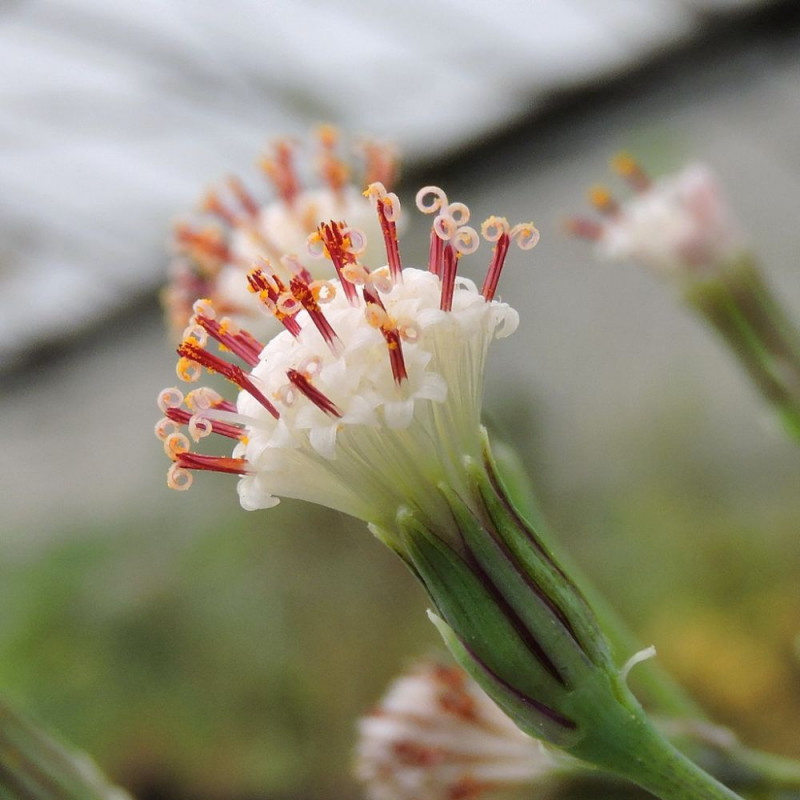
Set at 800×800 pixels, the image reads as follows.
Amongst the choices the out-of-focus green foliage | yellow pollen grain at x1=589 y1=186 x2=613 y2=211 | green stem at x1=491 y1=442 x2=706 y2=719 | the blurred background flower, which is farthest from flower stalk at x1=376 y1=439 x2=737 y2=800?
the out-of-focus green foliage

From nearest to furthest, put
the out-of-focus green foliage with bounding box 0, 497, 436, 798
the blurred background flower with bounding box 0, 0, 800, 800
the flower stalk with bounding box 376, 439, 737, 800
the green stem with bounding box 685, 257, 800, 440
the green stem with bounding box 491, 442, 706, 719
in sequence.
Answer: the flower stalk with bounding box 376, 439, 737, 800 → the green stem with bounding box 491, 442, 706, 719 → the green stem with bounding box 685, 257, 800, 440 → the blurred background flower with bounding box 0, 0, 800, 800 → the out-of-focus green foliage with bounding box 0, 497, 436, 798

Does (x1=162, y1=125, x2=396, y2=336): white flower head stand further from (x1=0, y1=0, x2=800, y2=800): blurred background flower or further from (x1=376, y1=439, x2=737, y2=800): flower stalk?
(x1=0, y1=0, x2=800, y2=800): blurred background flower

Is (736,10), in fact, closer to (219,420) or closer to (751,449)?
(751,449)

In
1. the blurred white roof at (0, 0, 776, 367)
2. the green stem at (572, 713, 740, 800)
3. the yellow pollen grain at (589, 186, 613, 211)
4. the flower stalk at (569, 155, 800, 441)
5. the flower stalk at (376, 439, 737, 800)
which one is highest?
the blurred white roof at (0, 0, 776, 367)

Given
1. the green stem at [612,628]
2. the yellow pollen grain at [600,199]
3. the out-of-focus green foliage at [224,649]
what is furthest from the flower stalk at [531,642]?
the out-of-focus green foliage at [224,649]

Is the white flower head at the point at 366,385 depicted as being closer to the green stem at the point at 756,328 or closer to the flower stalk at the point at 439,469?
the flower stalk at the point at 439,469

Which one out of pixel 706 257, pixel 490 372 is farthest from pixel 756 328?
pixel 490 372
